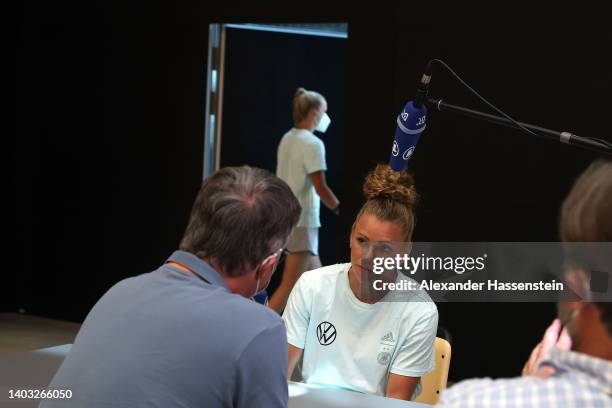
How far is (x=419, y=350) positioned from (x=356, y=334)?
7.2 inches

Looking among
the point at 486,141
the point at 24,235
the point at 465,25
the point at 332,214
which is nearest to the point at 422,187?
the point at 486,141

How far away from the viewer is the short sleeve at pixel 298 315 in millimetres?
2500

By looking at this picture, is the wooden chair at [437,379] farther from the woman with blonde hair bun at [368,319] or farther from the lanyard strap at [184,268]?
the lanyard strap at [184,268]

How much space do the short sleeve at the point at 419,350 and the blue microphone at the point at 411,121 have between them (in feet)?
1.83

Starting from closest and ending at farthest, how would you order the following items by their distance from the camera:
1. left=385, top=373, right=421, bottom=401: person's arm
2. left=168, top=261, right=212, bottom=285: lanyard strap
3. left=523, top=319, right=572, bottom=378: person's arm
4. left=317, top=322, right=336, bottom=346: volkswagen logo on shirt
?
1. left=523, top=319, right=572, bottom=378: person's arm
2. left=168, top=261, right=212, bottom=285: lanyard strap
3. left=385, top=373, right=421, bottom=401: person's arm
4. left=317, top=322, right=336, bottom=346: volkswagen logo on shirt

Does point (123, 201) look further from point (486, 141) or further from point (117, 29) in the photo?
point (486, 141)

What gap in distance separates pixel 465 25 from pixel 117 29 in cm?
247

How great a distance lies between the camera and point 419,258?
382 cm

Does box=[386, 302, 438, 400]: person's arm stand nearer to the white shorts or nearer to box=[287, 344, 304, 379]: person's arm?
box=[287, 344, 304, 379]: person's arm

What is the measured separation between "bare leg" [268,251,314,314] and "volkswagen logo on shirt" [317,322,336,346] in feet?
9.48

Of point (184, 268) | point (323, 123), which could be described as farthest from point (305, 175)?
point (184, 268)

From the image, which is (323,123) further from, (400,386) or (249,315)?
(249,315)

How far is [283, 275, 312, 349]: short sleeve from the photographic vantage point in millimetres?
2500

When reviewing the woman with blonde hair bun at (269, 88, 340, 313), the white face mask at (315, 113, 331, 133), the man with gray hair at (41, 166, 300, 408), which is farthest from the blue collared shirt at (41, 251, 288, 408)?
the white face mask at (315, 113, 331, 133)
